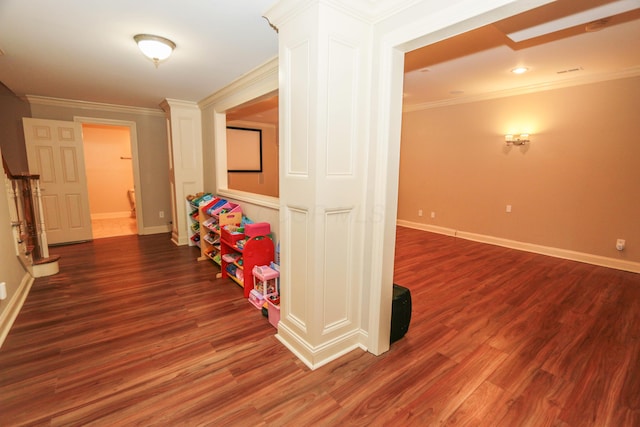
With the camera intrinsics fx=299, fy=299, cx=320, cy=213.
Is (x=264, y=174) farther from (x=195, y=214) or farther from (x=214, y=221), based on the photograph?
(x=214, y=221)

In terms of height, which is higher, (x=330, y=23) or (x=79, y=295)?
(x=330, y=23)

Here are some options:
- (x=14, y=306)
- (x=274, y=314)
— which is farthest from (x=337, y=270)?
(x=14, y=306)

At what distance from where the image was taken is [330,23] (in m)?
1.78

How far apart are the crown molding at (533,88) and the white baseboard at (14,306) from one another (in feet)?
21.4

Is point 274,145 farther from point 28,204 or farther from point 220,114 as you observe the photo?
point 28,204

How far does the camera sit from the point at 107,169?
7.36 meters

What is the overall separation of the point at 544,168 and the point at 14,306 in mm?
6603

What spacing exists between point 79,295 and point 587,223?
6.41 m

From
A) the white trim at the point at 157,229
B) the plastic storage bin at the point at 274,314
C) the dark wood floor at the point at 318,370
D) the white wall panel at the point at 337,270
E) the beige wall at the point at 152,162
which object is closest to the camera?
the dark wood floor at the point at 318,370

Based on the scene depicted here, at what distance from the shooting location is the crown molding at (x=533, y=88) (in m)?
3.78

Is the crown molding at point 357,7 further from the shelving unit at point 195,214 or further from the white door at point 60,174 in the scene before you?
the white door at point 60,174

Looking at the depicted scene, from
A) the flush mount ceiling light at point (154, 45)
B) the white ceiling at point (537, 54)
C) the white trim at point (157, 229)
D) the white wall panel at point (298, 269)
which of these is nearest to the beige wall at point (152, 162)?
the white trim at point (157, 229)

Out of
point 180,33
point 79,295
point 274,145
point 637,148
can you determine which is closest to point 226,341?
point 79,295

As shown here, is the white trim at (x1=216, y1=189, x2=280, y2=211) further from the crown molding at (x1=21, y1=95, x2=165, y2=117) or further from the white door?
the white door
